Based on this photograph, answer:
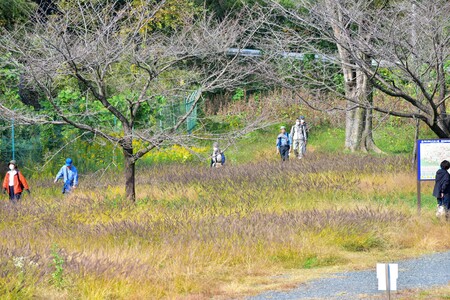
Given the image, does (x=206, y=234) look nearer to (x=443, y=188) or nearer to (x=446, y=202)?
(x=443, y=188)

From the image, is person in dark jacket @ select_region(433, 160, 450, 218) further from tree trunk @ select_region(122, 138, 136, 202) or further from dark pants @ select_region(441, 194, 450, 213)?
tree trunk @ select_region(122, 138, 136, 202)

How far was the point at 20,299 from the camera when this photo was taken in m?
10.9

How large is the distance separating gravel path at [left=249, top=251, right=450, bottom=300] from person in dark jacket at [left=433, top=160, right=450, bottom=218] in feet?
9.58

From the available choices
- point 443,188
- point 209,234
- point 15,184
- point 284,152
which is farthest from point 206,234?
point 284,152

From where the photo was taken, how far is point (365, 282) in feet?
43.1

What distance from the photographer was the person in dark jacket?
17.8 metres

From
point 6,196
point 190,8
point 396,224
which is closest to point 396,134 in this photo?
point 190,8

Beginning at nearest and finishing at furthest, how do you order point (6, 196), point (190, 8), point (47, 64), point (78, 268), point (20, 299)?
point (20, 299) → point (78, 268) → point (47, 64) → point (6, 196) → point (190, 8)

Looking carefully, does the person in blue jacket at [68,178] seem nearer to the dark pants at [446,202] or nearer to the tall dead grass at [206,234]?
the tall dead grass at [206,234]

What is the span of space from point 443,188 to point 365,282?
516 cm

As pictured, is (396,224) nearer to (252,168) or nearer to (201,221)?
(201,221)

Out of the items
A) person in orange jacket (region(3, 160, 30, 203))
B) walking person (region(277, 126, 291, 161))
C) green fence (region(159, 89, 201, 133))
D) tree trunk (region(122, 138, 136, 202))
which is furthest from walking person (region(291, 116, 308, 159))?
tree trunk (region(122, 138, 136, 202))

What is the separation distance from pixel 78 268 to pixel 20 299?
50.1 inches

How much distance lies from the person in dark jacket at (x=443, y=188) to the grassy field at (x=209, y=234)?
12.9 inches
